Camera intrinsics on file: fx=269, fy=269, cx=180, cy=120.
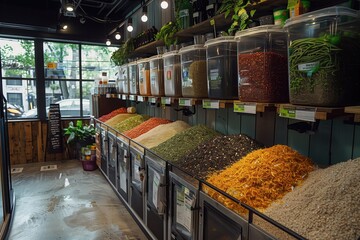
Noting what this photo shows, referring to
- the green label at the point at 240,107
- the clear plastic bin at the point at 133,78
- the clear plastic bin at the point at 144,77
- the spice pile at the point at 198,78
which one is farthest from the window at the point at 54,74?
the green label at the point at 240,107

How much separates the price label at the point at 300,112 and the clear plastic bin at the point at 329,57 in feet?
0.12

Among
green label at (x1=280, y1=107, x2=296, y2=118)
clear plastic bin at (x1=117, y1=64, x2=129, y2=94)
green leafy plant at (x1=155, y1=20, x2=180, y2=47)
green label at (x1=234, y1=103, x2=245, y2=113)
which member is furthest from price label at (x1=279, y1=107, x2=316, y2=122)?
clear plastic bin at (x1=117, y1=64, x2=129, y2=94)

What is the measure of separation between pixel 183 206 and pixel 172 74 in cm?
123

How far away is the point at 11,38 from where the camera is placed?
5.47m

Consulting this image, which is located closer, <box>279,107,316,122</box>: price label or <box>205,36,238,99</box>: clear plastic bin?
<box>279,107,316,122</box>: price label

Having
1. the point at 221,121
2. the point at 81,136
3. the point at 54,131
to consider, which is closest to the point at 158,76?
the point at 221,121

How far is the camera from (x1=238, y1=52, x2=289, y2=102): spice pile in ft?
4.95

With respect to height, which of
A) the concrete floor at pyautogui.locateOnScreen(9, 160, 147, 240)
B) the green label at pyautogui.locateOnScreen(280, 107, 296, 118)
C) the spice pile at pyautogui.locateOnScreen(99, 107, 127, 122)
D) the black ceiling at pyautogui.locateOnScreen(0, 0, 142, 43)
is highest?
the black ceiling at pyautogui.locateOnScreen(0, 0, 142, 43)

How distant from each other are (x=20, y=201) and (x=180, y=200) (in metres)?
2.90

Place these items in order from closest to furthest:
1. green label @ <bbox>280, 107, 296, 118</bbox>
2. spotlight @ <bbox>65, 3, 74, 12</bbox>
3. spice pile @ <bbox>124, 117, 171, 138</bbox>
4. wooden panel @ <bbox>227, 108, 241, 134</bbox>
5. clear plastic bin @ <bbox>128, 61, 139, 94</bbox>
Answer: green label @ <bbox>280, 107, 296, 118</bbox>, wooden panel @ <bbox>227, 108, 241, 134</bbox>, spice pile @ <bbox>124, 117, 171, 138</bbox>, clear plastic bin @ <bbox>128, 61, 139, 94</bbox>, spotlight @ <bbox>65, 3, 74, 12</bbox>

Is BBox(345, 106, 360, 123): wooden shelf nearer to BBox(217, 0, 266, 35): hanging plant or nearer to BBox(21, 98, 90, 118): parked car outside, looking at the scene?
BBox(217, 0, 266, 35): hanging plant

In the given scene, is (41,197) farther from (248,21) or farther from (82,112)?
(248,21)

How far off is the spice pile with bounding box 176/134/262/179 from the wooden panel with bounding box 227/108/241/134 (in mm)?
253

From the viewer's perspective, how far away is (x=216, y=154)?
195 cm
